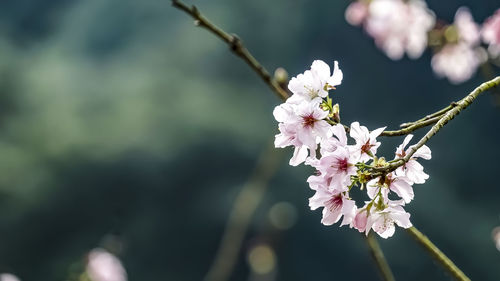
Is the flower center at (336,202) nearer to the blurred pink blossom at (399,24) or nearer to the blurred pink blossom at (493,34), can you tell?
the blurred pink blossom at (493,34)

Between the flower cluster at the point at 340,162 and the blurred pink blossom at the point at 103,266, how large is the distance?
1613 millimetres

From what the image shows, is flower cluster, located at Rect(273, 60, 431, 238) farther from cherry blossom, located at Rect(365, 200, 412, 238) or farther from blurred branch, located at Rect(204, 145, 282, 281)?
blurred branch, located at Rect(204, 145, 282, 281)

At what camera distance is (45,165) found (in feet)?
12.1

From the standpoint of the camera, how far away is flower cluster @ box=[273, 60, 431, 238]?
432mm

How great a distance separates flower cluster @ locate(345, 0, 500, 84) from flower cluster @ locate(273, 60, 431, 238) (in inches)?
40.0

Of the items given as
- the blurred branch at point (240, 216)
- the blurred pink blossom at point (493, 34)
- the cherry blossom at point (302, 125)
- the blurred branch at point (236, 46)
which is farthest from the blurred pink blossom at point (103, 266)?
the cherry blossom at point (302, 125)

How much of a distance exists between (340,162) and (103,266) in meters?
1.71

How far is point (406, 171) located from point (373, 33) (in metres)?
1.41

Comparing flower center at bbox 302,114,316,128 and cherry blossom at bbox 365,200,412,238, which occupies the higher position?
flower center at bbox 302,114,316,128

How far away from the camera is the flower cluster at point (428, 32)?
5.12ft

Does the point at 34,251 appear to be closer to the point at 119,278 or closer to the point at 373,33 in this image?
the point at 119,278

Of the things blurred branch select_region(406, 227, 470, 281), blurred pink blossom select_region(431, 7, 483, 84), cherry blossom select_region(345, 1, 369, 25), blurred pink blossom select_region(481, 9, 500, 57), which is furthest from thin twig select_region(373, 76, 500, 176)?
cherry blossom select_region(345, 1, 369, 25)

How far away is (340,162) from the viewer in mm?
427

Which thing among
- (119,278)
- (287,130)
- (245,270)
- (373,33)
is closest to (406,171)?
(287,130)
